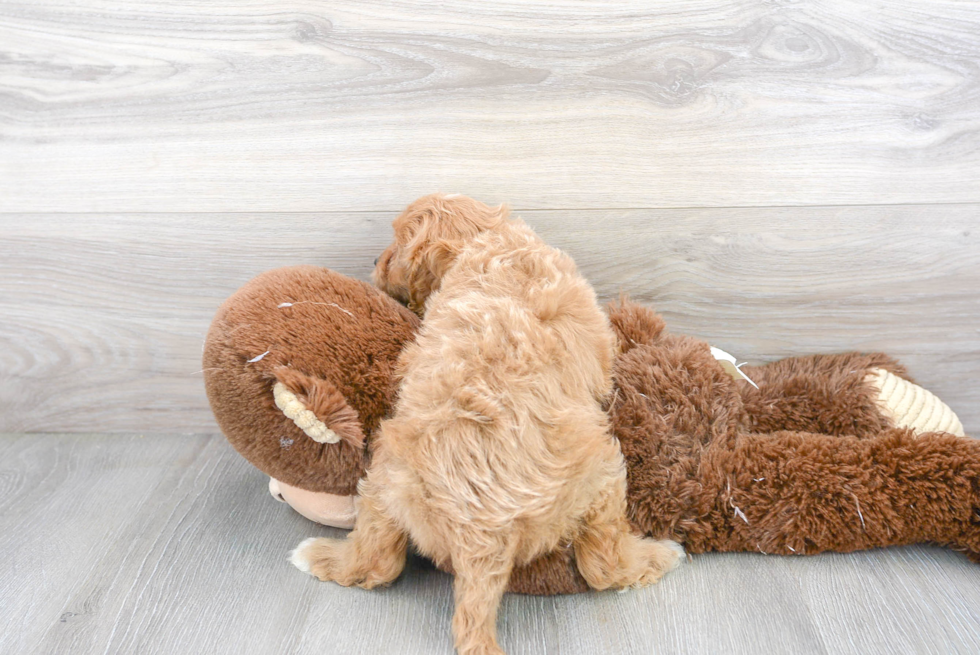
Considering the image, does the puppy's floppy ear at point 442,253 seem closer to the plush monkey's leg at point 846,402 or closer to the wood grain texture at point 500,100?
the wood grain texture at point 500,100

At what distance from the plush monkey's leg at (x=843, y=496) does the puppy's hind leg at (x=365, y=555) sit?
39 cm

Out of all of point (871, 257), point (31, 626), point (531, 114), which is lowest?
point (31, 626)

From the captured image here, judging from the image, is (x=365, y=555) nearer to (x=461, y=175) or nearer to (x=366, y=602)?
(x=366, y=602)

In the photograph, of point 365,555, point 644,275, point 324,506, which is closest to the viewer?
point 365,555

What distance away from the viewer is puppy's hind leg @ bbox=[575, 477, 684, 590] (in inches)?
30.8

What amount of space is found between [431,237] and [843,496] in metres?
0.62

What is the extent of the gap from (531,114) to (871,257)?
→ 0.59 metres

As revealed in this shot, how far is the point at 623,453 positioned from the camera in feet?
2.92

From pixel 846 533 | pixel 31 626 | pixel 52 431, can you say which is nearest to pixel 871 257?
pixel 846 533

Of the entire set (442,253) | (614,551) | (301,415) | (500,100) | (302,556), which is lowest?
(302,556)

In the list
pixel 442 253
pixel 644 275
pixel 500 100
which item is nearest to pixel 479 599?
pixel 442 253

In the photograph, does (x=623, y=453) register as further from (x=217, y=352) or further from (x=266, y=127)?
(x=266, y=127)

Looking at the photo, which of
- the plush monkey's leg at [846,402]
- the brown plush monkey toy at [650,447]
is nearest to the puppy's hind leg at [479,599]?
the brown plush monkey toy at [650,447]

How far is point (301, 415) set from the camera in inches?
30.6
